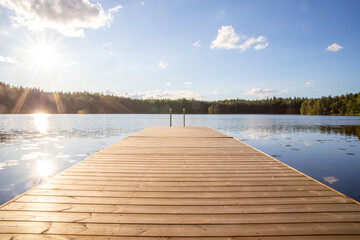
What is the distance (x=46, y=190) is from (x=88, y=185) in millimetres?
490

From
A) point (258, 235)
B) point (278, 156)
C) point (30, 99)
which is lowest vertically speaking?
point (278, 156)

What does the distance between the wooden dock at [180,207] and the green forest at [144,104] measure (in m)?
72.3

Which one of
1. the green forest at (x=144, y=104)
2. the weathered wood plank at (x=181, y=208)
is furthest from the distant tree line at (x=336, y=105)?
the weathered wood plank at (x=181, y=208)

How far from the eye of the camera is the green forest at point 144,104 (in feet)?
213

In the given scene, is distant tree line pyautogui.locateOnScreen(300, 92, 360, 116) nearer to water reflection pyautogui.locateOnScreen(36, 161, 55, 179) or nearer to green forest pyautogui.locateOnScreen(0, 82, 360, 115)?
green forest pyautogui.locateOnScreen(0, 82, 360, 115)

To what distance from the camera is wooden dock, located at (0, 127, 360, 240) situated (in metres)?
1.78

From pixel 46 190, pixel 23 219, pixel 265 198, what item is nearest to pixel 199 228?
pixel 265 198

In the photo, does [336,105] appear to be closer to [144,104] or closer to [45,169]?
[144,104]

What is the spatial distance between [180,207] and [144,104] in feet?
290

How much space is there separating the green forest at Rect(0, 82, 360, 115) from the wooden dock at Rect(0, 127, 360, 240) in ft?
237

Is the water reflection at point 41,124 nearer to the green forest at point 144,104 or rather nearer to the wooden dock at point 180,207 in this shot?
the wooden dock at point 180,207

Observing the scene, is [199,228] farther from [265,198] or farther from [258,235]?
[265,198]

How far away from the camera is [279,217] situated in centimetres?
201

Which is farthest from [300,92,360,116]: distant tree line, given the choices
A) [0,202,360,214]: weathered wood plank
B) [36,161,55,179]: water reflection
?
[36,161,55,179]: water reflection
